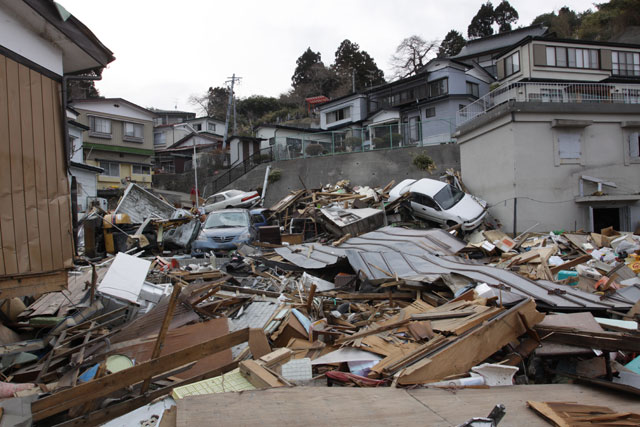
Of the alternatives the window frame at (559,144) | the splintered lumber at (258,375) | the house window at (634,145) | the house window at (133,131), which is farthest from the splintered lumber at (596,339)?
the house window at (133,131)

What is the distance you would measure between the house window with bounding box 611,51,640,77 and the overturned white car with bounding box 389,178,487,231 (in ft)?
81.2

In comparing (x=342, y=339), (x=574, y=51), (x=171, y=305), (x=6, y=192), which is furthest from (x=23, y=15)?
(x=574, y=51)

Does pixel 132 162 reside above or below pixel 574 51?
below

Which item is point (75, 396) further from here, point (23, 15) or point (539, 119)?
point (539, 119)

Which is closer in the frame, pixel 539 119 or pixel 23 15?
pixel 23 15

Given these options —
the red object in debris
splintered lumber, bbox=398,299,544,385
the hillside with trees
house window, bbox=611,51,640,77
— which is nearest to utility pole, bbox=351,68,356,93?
the hillside with trees

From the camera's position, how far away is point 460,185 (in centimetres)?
1838

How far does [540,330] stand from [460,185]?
47.8ft

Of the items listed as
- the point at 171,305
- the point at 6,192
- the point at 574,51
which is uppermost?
the point at 574,51

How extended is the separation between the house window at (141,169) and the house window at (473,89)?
29401mm

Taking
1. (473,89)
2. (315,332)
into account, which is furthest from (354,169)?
(315,332)

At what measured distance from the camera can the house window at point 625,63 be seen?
30.8 metres

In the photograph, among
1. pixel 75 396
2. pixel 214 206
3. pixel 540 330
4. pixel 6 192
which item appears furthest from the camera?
pixel 214 206

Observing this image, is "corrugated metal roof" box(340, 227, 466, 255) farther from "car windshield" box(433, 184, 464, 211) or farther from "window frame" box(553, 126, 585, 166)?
"window frame" box(553, 126, 585, 166)
